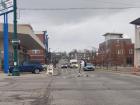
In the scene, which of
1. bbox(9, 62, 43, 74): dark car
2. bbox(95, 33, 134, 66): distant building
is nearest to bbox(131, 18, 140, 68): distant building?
bbox(9, 62, 43, 74): dark car

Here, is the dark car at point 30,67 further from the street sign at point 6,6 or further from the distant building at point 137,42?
the distant building at point 137,42

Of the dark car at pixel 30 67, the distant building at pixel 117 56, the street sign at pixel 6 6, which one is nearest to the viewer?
the street sign at pixel 6 6

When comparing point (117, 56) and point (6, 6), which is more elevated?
point (6, 6)

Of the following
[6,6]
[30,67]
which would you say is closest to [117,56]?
[30,67]

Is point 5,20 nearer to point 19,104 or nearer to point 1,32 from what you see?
point 1,32

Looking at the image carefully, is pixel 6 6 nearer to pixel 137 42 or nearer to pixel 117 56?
pixel 137 42

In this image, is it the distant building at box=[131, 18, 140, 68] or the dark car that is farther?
the distant building at box=[131, 18, 140, 68]

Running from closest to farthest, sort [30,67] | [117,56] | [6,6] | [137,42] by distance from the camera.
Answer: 1. [6,6]
2. [30,67]
3. [137,42]
4. [117,56]

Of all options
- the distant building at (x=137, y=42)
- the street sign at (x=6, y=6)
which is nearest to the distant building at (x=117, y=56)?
the distant building at (x=137, y=42)

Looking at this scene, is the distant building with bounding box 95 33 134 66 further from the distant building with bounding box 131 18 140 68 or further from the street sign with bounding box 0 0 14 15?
the street sign with bounding box 0 0 14 15

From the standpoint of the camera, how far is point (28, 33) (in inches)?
2498

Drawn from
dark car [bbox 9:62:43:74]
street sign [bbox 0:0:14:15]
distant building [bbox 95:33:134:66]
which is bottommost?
dark car [bbox 9:62:43:74]

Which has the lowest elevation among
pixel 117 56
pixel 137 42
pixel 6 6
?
pixel 117 56

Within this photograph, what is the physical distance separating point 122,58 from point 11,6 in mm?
91857
